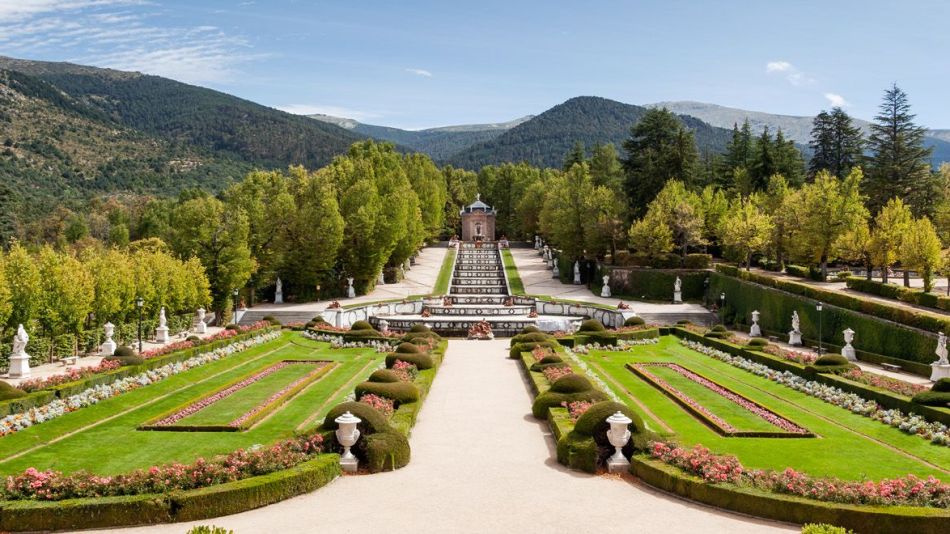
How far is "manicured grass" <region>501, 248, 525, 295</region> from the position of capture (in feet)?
215

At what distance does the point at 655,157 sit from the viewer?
69.7 m

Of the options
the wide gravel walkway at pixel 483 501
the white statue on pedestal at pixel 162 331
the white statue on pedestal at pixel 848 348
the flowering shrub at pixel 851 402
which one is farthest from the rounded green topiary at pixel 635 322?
the white statue on pedestal at pixel 162 331

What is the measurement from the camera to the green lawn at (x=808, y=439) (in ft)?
56.2

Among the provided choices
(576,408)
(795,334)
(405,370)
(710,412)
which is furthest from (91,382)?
(795,334)

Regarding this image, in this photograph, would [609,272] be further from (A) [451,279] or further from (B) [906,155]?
(B) [906,155]

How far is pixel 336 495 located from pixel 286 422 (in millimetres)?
6617

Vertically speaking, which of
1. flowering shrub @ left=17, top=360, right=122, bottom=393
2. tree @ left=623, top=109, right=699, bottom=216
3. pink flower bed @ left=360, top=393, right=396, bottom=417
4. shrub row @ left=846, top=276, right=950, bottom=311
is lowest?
flowering shrub @ left=17, top=360, right=122, bottom=393

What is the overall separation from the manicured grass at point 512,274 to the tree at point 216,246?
2296 centimetres

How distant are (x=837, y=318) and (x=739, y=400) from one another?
16.7m

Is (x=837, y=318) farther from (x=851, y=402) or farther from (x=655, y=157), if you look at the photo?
(x=655, y=157)

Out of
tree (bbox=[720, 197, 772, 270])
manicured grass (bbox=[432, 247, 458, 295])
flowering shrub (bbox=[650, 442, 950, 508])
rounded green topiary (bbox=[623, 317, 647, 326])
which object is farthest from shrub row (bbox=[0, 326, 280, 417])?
tree (bbox=[720, 197, 772, 270])

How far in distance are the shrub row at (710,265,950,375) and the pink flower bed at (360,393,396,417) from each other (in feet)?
72.2

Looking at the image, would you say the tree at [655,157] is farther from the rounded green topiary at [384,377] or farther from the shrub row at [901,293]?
the rounded green topiary at [384,377]

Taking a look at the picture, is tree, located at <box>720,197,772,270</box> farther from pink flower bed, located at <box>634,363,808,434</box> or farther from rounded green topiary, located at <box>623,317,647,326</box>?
pink flower bed, located at <box>634,363,808,434</box>
